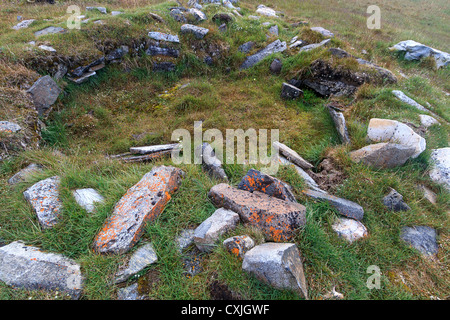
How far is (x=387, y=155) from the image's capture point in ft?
12.0

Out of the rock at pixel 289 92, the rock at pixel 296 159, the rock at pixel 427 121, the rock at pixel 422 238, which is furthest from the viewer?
the rock at pixel 289 92

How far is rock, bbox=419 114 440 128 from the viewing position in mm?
4680

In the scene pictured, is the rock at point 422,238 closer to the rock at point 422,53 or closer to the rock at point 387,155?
the rock at point 387,155

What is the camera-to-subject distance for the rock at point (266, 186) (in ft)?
9.91

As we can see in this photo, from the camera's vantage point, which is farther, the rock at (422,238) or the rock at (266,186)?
the rock at (266,186)

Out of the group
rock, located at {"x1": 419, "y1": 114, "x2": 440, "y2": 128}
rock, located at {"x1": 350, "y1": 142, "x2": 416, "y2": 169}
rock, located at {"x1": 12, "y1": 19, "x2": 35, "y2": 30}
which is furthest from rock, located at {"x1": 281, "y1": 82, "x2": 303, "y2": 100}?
rock, located at {"x1": 12, "y1": 19, "x2": 35, "y2": 30}

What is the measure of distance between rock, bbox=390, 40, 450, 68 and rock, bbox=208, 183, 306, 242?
10096mm

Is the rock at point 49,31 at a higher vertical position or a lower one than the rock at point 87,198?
higher

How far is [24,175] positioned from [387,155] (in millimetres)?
5475

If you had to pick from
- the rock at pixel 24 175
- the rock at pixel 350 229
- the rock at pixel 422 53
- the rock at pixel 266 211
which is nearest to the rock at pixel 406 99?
the rock at pixel 350 229

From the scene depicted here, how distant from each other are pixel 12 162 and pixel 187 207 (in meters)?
2.90

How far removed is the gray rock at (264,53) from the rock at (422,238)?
19.9 ft

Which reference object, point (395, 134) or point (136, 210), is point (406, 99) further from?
point (136, 210)

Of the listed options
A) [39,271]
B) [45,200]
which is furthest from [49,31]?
[39,271]
